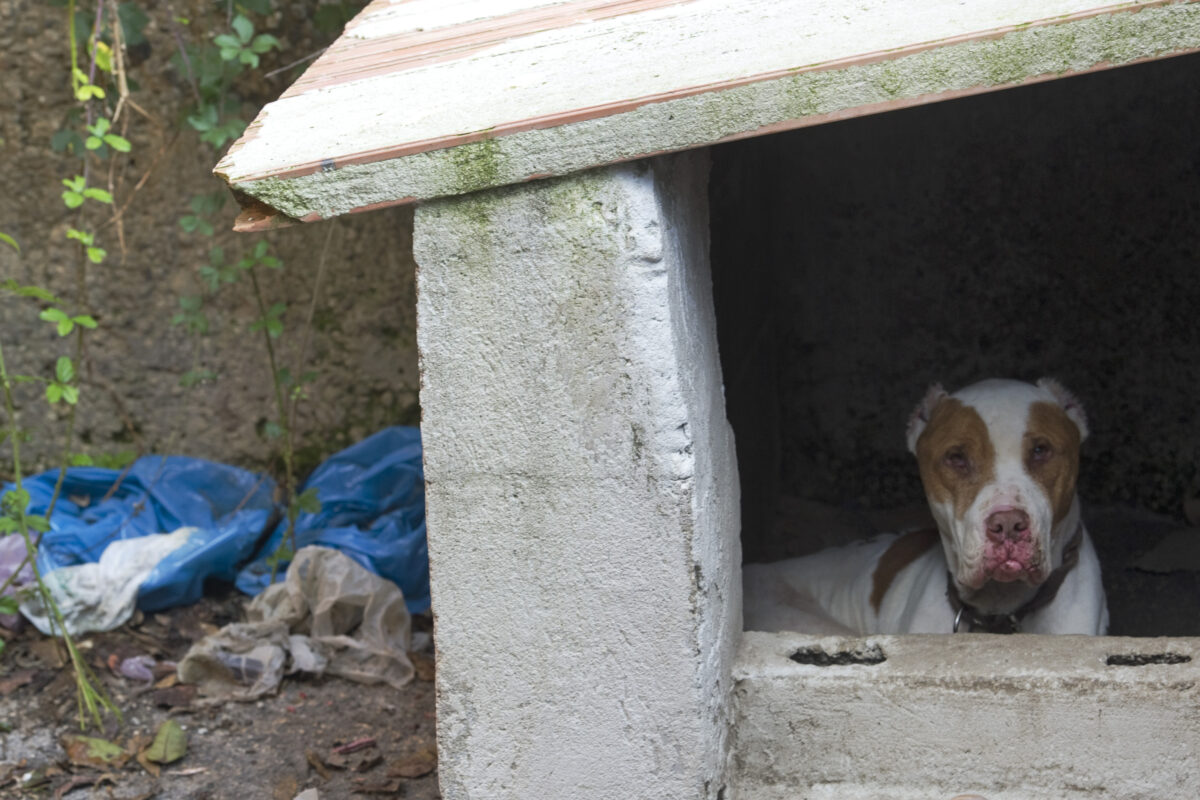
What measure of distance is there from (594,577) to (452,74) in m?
1.07

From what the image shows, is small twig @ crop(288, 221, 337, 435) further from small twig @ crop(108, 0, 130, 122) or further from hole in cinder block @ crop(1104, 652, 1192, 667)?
hole in cinder block @ crop(1104, 652, 1192, 667)

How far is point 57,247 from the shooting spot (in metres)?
4.82

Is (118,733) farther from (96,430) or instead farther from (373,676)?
(96,430)

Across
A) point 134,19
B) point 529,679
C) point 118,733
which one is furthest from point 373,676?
point 134,19

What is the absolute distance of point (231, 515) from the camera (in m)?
4.70

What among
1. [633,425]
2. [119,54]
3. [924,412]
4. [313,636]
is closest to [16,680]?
[313,636]

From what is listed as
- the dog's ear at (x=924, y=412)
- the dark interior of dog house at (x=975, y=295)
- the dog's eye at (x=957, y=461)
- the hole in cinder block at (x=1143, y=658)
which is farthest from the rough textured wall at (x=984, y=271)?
the hole in cinder block at (x=1143, y=658)

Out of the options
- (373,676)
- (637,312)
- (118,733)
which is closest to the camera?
(637,312)

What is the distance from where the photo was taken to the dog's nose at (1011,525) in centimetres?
289

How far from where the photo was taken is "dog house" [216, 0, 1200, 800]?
212 cm

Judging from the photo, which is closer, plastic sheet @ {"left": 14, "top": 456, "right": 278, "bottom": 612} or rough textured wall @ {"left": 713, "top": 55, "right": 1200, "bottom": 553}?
plastic sheet @ {"left": 14, "top": 456, "right": 278, "bottom": 612}

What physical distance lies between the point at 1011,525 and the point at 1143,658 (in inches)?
20.9

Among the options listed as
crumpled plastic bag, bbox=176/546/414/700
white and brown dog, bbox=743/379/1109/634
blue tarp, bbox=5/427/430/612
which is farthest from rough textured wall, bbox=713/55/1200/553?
crumpled plastic bag, bbox=176/546/414/700

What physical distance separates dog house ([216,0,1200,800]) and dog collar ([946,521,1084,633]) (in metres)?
0.60
